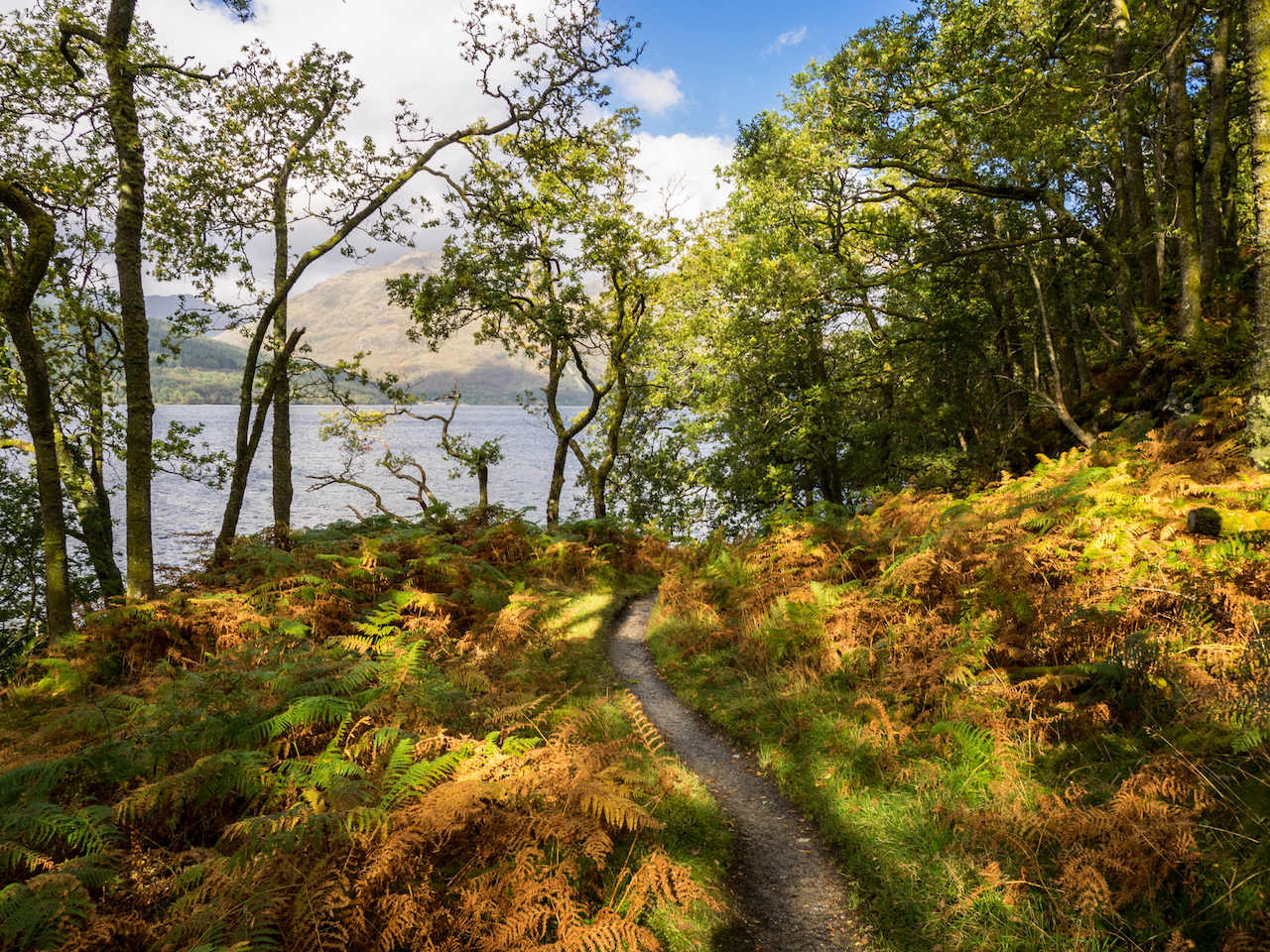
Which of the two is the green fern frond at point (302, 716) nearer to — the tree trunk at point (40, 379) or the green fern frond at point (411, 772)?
the green fern frond at point (411, 772)

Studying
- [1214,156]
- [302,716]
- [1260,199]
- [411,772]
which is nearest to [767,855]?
[411,772]

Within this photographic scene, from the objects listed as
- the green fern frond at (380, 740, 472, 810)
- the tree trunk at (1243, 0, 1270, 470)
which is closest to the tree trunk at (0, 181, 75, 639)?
the green fern frond at (380, 740, 472, 810)

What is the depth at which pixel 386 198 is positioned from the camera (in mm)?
13016

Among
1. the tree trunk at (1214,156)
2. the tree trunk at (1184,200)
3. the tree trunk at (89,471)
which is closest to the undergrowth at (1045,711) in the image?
the tree trunk at (1184,200)

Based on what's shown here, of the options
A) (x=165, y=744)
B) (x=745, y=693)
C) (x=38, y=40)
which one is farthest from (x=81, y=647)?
(x=38, y=40)

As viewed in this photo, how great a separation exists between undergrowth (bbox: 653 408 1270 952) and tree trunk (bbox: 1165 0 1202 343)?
2.49 m

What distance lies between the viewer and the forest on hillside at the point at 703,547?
3309 millimetres

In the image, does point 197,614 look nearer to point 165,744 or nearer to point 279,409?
point 165,744

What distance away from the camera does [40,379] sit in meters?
7.59

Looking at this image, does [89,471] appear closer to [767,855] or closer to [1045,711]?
[767,855]

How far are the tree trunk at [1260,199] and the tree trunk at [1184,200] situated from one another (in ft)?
12.0

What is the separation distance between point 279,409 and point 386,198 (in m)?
5.52

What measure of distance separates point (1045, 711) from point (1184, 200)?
9521 millimetres

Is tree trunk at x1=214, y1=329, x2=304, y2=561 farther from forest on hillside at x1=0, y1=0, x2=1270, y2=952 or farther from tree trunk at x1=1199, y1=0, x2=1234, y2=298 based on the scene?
tree trunk at x1=1199, y1=0, x2=1234, y2=298
